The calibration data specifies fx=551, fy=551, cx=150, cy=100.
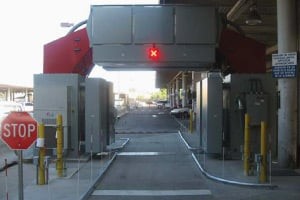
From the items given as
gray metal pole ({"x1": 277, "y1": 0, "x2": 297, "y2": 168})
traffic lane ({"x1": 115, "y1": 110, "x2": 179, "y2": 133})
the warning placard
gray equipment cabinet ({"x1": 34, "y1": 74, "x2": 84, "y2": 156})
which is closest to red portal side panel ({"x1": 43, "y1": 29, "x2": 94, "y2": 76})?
gray equipment cabinet ({"x1": 34, "y1": 74, "x2": 84, "y2": 156})

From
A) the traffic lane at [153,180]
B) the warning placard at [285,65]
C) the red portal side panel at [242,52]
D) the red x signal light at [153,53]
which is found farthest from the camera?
the red portal side panel at [242,52]

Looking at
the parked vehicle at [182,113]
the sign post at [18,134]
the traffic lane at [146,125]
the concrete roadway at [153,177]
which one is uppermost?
the sign post at [18,134]

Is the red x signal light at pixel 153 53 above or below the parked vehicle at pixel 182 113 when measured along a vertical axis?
above

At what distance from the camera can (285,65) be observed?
47.1 feet

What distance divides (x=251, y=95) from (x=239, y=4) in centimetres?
902

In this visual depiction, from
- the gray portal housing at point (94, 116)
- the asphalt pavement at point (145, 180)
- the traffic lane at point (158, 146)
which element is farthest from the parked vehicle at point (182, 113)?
the gray portal housing at point (94, 116)

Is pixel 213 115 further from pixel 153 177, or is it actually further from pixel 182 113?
pixel 182 113

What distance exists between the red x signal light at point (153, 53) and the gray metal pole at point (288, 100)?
3.42 m

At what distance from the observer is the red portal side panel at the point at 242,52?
16812 mm

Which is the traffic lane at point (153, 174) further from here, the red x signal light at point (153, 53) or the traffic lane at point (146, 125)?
the traffic lane at point (146, 125)

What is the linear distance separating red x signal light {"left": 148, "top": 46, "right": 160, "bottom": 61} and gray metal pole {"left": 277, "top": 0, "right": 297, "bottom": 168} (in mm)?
3419

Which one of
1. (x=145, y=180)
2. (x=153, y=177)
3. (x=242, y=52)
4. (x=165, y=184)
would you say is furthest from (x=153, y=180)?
(x=242, y=52)

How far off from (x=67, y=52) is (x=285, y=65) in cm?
660

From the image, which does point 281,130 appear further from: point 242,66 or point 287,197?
point 287,197
